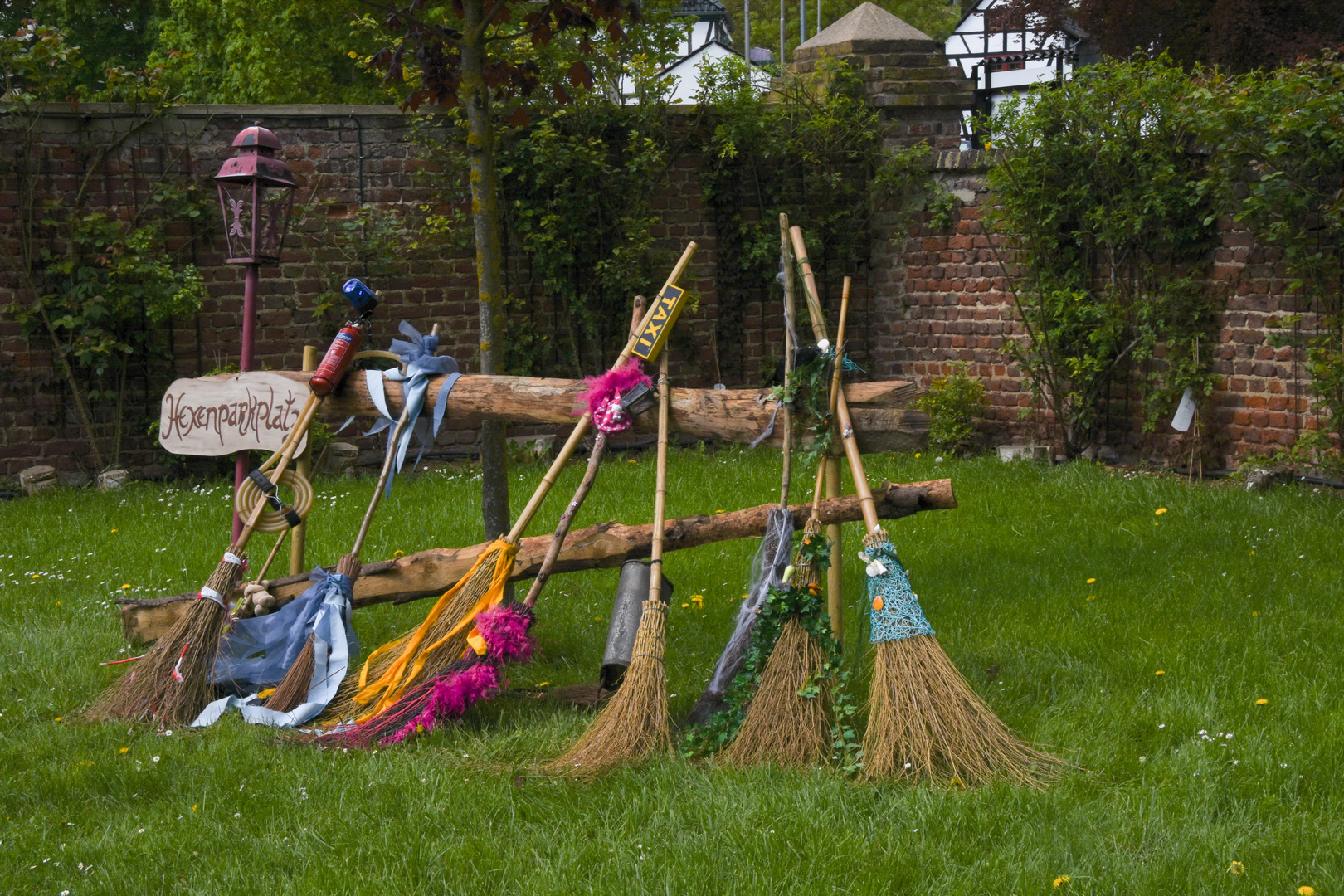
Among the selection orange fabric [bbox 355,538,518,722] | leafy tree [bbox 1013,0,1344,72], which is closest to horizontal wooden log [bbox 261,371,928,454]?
orange fabric [bbox 355,538,518,722]

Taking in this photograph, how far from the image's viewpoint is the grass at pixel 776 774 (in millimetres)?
2807

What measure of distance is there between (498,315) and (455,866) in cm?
247

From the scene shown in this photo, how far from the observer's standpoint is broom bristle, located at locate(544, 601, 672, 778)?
3.41 m

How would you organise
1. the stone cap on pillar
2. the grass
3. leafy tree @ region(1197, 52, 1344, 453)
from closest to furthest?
the grass < leafy tree @ region(1197, 52, 1344, 453) < the stone cap on pillar

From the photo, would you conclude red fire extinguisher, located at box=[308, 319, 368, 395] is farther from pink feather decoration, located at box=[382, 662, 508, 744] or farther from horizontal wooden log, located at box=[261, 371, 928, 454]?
pink feather decoration, located at box=[382, 662, 508, 744]

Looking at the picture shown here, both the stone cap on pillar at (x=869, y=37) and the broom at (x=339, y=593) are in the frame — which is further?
the stone cap on pillar at (x=869, y=37)

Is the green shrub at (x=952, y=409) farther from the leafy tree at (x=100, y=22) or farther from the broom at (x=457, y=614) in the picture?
the leafy tree at (x=100, y=22)

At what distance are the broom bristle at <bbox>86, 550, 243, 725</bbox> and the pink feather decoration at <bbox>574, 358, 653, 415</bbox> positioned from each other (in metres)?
1.39

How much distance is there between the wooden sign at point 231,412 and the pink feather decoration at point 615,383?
1135 millimetres

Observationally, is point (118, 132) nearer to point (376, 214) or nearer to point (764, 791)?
point (376, 214)

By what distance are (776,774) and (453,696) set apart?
1091 mm

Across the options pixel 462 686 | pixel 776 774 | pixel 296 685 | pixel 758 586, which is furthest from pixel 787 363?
pixel 296 685

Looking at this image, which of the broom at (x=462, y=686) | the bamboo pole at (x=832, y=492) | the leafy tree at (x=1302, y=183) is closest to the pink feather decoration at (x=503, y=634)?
the broom at (x=462, y=686)

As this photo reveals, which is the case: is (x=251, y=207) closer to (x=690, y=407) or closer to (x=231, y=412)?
(x=231, y=412)
